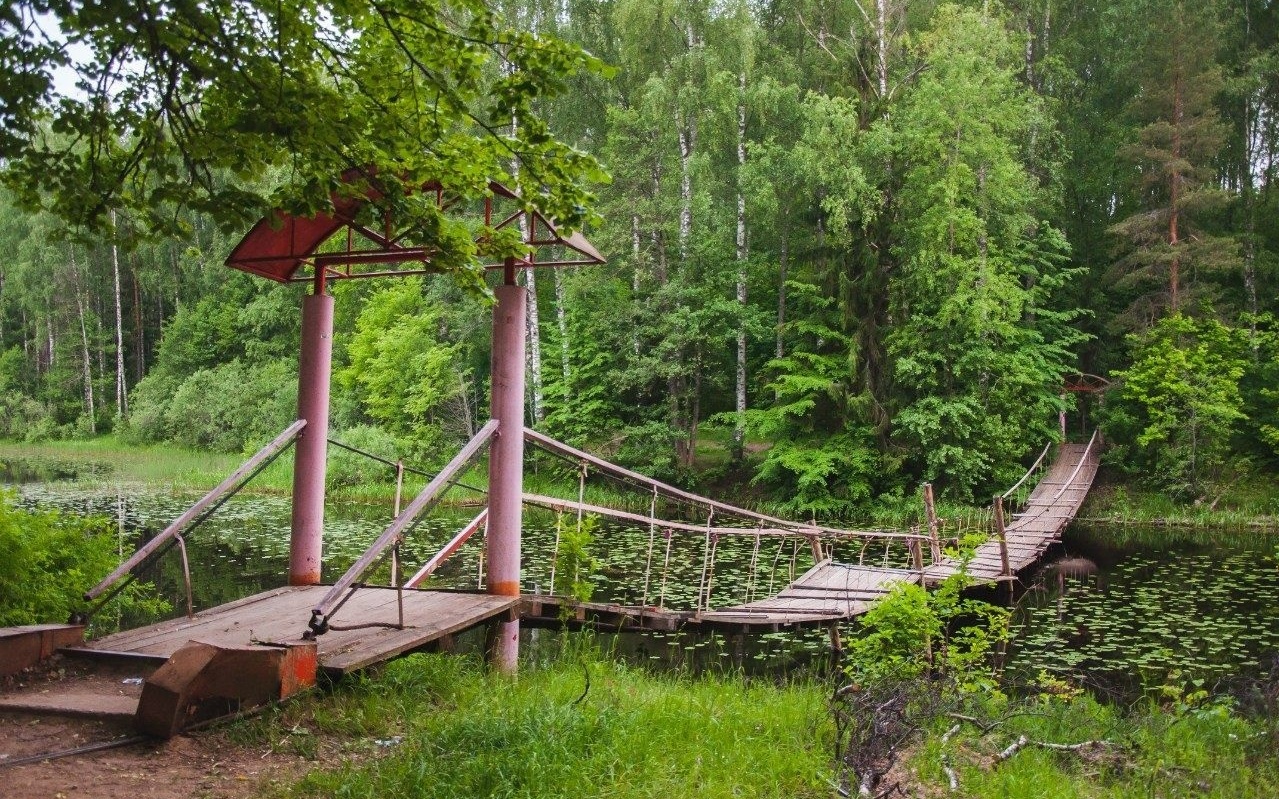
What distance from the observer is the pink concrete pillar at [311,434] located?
21.5ft

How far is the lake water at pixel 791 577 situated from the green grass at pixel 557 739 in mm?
2595

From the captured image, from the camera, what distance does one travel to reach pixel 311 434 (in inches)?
258

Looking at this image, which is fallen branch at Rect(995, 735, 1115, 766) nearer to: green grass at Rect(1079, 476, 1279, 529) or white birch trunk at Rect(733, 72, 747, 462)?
green grass at Rect(1079, 476, 1279, 529)

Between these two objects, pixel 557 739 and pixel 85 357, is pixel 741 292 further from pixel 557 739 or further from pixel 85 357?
pixel 85 357

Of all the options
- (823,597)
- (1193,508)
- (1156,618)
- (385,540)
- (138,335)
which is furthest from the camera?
(138,335)

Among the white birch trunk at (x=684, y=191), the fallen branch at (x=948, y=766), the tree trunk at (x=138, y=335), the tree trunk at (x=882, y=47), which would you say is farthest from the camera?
the tree trunk at (x=138, y=335)

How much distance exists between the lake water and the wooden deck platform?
6.62 feet

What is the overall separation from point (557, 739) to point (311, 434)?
347 centimetres

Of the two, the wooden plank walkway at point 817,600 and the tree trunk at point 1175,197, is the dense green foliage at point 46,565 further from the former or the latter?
the tree trunk at point 1175,197

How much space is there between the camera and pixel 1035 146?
2528 centimetres

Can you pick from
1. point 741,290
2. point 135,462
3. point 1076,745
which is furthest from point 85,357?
point 1076,745

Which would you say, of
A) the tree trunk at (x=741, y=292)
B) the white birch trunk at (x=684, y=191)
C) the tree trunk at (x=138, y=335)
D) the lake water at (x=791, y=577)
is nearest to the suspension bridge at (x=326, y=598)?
the lake water at (x=791, y=577)

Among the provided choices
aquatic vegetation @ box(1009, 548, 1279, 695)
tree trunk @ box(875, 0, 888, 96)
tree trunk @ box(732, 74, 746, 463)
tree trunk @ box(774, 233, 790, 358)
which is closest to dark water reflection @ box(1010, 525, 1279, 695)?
aquatic vegetation @ box(1009, 548, 1279, 695)

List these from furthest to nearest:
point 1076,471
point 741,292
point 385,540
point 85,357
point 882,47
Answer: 1. point 85,357
2. point 741,292
3. point 882,47
4. point 1076,471
5. point 385,540
